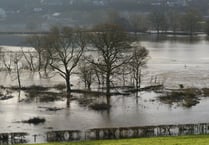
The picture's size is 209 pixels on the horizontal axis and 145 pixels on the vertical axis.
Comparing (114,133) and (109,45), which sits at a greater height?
(109,45)

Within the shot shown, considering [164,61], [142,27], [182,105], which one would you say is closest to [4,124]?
[182,105]

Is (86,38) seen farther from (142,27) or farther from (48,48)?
(142,27)

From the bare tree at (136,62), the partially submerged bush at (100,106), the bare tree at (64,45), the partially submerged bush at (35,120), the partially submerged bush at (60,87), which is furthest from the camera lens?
the partially submerged bush at (60,87)

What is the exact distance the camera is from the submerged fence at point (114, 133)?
98.8ft

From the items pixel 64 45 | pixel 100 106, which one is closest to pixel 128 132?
pixel 100 106

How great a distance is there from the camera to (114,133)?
3116cm

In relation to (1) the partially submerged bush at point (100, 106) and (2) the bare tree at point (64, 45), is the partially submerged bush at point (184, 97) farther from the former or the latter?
(2) the bare tree at point (64, 45)

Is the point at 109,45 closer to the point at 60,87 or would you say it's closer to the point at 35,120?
the point at 60,87

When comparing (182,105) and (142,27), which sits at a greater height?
(142,27)

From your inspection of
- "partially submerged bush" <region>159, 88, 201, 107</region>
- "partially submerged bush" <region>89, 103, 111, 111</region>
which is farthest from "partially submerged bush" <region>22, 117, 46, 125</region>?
"partially submerged bush" <region>159, 88, 201, 107</region>

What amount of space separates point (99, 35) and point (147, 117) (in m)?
13.7

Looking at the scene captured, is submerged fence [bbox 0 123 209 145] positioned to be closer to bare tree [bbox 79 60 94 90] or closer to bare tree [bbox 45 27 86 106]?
bare tree [bbox 45 27 86 106]

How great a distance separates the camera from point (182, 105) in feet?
136

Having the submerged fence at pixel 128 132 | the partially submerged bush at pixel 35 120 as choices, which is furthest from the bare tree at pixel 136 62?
the submerged fence at pixel 128 132
